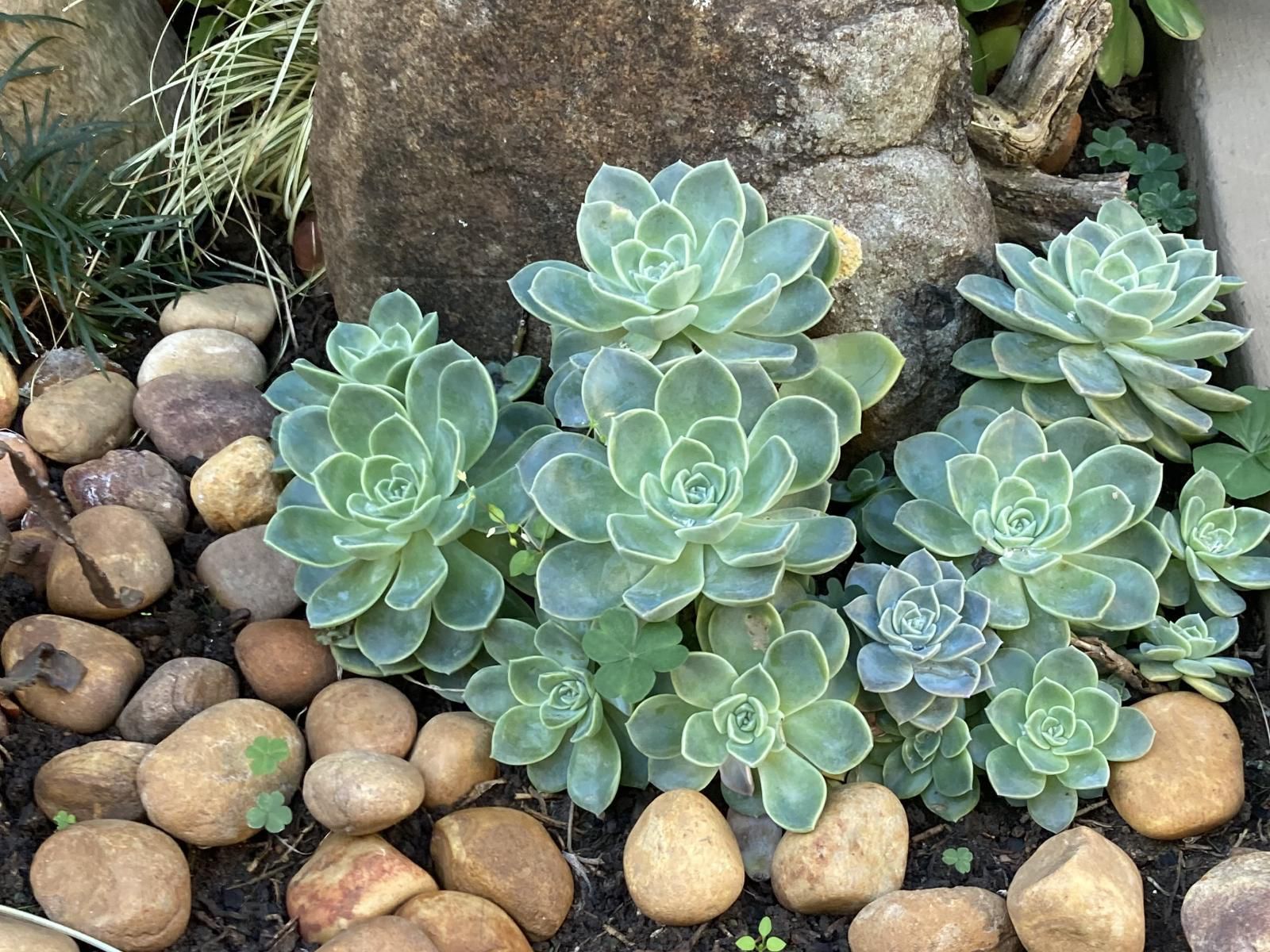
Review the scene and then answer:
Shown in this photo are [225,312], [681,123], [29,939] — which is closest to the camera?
[29,939]

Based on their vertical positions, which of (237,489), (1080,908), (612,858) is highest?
(1080,908)

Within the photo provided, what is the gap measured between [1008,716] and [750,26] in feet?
3.76

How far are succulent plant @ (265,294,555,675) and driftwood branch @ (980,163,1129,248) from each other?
109 cm

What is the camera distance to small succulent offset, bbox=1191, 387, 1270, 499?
1.95 metres

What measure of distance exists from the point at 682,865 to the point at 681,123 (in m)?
1.20

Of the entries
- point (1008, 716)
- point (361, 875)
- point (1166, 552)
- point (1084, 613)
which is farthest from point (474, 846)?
point (1166, 552)

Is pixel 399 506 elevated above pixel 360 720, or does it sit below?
above

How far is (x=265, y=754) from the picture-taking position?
175cm

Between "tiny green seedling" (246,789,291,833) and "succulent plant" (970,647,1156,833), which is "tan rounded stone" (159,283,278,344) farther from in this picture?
"succulent plant" (970,647,1156,833)

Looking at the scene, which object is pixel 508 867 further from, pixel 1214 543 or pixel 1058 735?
pixel 1214 543

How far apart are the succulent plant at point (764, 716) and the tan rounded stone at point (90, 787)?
0.72 metres

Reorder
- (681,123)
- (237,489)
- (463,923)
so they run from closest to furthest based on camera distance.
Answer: (463,923), (681,123), (237,489)

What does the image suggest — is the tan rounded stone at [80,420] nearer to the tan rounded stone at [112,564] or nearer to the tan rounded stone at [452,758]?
the tan rounded stone at [112,564]

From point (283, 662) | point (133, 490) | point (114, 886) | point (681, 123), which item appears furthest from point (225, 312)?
point (114, 886)
